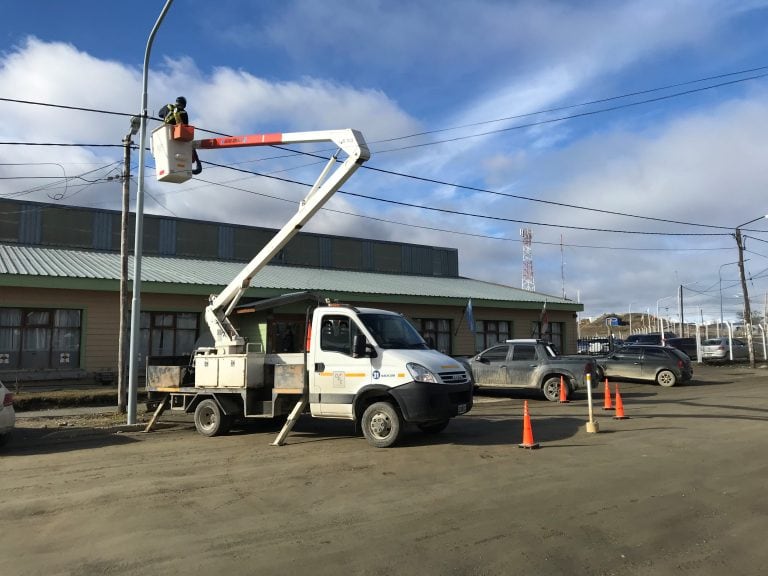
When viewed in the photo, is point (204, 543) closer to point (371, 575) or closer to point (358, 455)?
point (371, 575)

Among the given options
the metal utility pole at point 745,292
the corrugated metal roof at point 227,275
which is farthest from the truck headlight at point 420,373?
the metal utility pole at point 745,292

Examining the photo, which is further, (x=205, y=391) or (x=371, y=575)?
(x=205, y=391)

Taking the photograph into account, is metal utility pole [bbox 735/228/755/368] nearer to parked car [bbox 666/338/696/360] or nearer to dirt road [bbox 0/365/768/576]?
parked car [bbox 666/338/696/360]

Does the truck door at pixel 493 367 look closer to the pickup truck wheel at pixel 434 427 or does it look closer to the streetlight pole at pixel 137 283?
the pickup truck wheel at pixel 434 427

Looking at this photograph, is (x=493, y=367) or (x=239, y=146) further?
(x=493, y=367)

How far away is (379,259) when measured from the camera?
3428cm

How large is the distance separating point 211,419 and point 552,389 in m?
10.0

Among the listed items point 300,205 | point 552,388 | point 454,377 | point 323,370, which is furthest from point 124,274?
point 552,388

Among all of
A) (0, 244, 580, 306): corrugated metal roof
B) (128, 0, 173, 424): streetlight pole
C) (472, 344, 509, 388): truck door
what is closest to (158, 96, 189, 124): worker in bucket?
(128, 0, 173, 424): streetlight pole

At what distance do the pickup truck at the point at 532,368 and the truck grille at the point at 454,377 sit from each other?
7551 millimetres

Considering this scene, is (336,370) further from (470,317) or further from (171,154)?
(470,317)

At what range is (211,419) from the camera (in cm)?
1194

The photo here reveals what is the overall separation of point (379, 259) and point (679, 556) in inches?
Answer: 1171

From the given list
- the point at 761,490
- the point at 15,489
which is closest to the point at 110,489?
the point at 15,489
